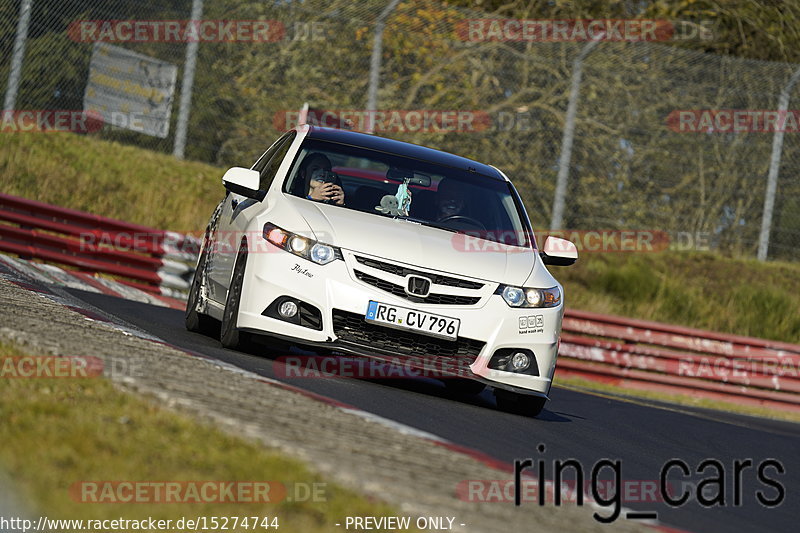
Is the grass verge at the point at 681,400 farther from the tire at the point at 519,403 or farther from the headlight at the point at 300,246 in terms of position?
the headlight at the point at 300,246

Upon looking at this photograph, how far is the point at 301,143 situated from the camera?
908 centimetres

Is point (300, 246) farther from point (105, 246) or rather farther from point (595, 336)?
point (595, 336)

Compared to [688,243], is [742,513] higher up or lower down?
lower down

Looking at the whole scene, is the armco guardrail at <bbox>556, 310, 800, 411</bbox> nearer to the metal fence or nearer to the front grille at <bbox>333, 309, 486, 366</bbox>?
the metal fence

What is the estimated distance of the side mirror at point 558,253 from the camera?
9000 mm

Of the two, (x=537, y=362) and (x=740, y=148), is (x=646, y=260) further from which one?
(x=537, y=362)

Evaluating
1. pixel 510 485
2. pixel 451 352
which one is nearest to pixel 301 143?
pixel 451 352

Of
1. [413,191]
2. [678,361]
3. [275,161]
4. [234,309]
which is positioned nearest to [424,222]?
[413,191]

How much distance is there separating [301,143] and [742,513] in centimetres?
415

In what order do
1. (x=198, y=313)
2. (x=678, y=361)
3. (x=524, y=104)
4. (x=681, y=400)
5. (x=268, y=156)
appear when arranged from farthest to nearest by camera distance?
(x=524, y=104)
(x=678, y=361)
(x=681, y=400)
(x=268, y=156)
(x=198, y=313)

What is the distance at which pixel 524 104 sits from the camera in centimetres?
1989

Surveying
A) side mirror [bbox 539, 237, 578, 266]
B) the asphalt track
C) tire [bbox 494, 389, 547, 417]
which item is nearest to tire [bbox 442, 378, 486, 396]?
the asphalt track

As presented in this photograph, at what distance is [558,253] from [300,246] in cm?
203

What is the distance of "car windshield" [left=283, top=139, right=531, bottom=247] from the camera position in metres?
8.68
